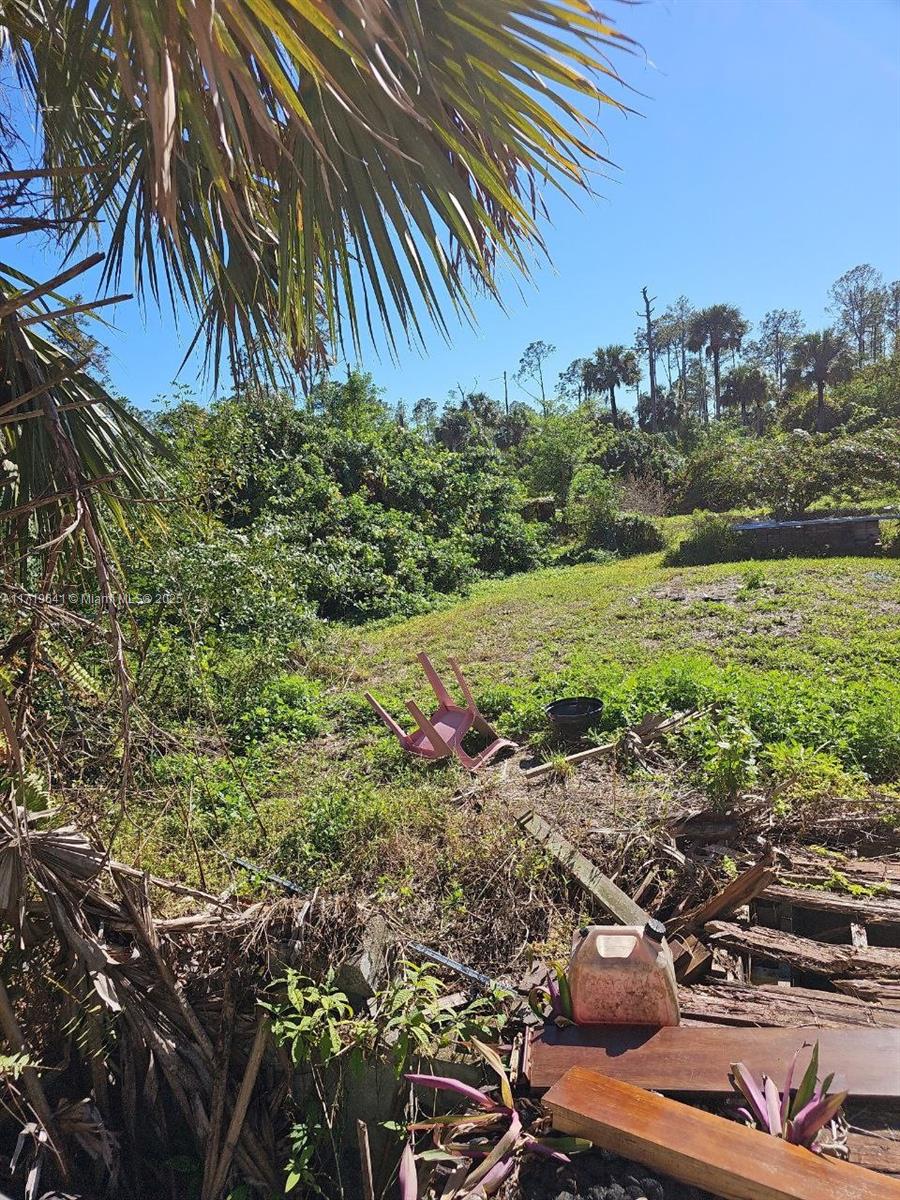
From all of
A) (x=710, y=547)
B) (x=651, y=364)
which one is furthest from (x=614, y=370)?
(x=710, y=547)

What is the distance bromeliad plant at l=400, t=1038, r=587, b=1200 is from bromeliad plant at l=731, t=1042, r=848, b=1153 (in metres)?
0.47

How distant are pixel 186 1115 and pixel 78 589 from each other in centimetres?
221

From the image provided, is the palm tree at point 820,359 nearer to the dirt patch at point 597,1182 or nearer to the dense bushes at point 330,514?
the dense bushes at point 330,514

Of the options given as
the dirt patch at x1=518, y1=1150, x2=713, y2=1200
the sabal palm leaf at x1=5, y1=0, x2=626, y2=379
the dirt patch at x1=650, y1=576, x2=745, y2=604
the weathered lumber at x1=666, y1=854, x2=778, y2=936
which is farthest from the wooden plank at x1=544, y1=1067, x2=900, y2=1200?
the dirt patch at x1=650, y1=576, x2=745, y2=604

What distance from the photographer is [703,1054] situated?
226 cm

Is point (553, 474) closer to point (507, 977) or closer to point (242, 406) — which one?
point (242, 406)

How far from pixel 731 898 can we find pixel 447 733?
8.11 ft

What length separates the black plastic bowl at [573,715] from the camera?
527cm

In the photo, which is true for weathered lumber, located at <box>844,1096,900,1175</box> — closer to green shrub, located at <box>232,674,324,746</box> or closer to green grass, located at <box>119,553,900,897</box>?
green grass, located at <box>119,553,900,897</box>

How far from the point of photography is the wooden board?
214cm

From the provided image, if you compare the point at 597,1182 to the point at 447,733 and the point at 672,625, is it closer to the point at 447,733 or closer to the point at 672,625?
the point at 447,733

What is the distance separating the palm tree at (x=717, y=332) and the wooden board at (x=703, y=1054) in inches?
2052

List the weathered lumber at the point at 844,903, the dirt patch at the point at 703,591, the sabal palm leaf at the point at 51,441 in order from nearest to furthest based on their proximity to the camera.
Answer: the sabal palm leaf at the point at 51,441 < the weathered lumber at the point at 844,903 < the dirt patch at the point at 703,591

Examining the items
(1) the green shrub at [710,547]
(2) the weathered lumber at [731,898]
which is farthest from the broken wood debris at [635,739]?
(1) the green shrub at [710,547]
